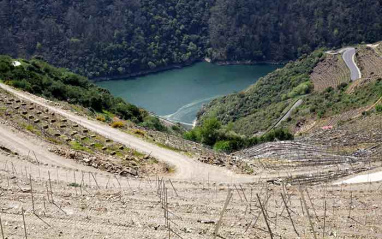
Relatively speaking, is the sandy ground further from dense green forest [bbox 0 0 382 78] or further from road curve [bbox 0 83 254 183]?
dense green forest [bbox 0 0 382 78]

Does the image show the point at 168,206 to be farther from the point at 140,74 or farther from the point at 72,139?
the point at 140,74

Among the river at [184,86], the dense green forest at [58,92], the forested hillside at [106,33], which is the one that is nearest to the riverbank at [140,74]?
the forested hillside at [106,33]

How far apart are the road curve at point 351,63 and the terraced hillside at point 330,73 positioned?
A: 61 centimetres

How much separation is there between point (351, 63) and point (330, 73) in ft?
12.4

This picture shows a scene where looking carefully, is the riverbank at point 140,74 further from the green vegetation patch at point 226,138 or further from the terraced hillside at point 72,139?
the terraced hillside at point 72,139

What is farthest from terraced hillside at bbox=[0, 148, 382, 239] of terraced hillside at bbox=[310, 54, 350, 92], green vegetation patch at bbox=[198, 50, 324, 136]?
terraced hillside at bbox=[310, 54, 350, 92]

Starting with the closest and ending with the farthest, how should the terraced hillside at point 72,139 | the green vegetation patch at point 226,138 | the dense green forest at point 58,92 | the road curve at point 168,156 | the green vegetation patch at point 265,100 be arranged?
the road curve at point 168,156, the terraced hillside at point 72,139, the green vegetation patch at point 226,138, the dense green forest at point 58,92, the green vegetation patch at point 265,100

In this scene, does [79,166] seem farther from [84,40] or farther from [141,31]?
[141,31]

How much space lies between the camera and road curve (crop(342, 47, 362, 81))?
212 ft

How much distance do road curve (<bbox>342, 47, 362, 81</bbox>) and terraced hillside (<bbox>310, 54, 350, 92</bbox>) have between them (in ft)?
2.00

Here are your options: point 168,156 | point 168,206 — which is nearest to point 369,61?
point 168,156

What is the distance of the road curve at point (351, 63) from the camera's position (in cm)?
6469

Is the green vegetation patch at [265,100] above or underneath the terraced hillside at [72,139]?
above

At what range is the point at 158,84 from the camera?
99.1 m
